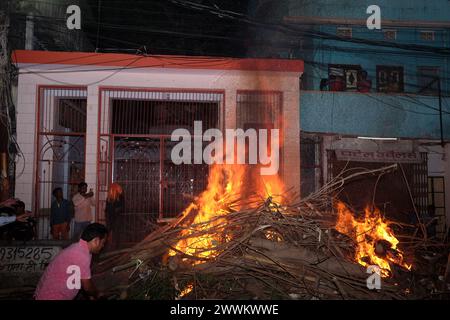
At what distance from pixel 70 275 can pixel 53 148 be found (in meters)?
7.70

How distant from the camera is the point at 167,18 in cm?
2134

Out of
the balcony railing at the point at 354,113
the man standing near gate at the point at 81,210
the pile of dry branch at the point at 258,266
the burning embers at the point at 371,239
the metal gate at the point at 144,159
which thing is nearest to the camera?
the pile of dry branch at the point at 258,266

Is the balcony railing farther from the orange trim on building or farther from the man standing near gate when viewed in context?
the man standing near gate

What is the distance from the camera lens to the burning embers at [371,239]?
21.6 feet

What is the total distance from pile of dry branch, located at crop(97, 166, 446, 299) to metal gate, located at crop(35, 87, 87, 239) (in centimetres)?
447

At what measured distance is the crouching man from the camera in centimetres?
392

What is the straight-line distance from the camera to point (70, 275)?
12.9 feet

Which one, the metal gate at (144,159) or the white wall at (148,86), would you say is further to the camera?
the metal gate at (144,159)

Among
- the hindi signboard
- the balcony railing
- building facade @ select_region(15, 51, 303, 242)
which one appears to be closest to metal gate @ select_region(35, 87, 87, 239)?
building facade @ select_region(15, 51, 303, 242)

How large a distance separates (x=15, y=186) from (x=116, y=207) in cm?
297

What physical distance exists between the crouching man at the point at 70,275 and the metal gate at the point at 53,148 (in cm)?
683

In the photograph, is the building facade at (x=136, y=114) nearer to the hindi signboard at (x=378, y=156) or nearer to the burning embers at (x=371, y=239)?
the hindi signboard at (x=378, y=156)

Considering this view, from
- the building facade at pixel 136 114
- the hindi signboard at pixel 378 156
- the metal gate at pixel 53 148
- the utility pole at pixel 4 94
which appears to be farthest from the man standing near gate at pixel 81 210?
the hindi signboard at pixel 378 156
